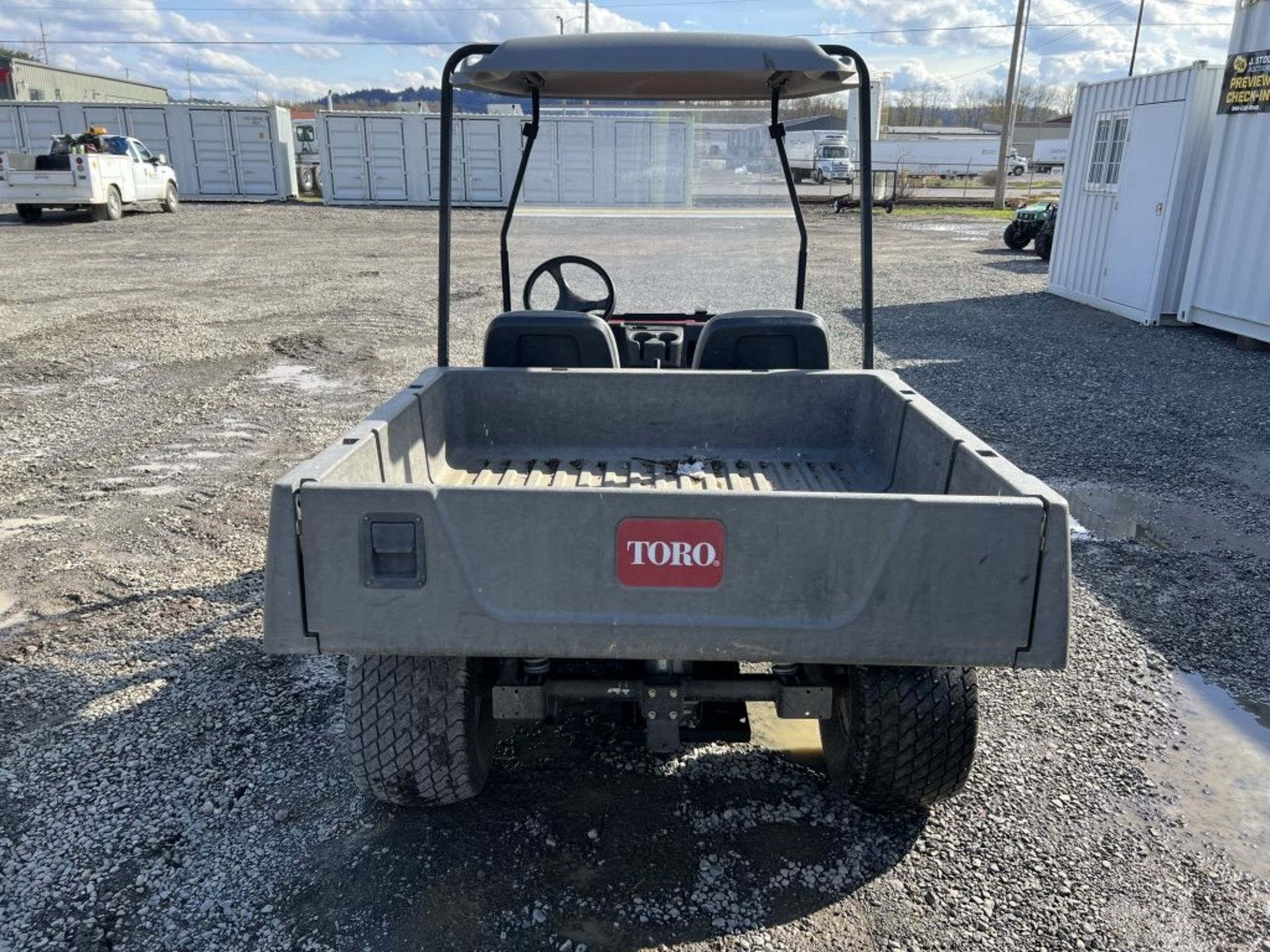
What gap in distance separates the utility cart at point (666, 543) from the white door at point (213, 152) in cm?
2772

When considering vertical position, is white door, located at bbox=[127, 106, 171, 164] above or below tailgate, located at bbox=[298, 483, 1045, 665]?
above

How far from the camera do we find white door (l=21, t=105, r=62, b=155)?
27.5 meters

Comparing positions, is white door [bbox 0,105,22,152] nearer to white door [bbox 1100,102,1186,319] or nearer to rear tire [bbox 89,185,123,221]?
rear tire [bbox 89,185,123,221]

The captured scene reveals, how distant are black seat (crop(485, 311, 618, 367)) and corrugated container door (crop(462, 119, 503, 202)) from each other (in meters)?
25.4

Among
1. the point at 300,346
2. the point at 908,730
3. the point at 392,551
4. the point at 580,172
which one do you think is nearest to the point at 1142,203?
the point at 580,172

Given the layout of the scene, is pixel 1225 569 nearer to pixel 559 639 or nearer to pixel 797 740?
pixel 797 740

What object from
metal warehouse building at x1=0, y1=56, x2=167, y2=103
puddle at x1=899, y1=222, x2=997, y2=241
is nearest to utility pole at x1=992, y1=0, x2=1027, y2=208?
puddle at x1=899, y1=222, x2=997, y2=241

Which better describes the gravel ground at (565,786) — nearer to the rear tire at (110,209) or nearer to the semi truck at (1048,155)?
the rear tire at (110,209)

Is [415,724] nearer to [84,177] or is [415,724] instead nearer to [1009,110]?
[84,177]

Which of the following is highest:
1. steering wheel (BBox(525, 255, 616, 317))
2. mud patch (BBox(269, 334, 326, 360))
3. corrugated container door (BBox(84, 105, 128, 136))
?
corrugated container door (BBox(84, 105, 128, 136))

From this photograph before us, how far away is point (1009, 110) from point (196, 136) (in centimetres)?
2453

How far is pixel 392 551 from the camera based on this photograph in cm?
211

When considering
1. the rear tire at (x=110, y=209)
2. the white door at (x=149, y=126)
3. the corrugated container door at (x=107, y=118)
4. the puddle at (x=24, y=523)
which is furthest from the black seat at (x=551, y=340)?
the corrugated container door at (x=107, y=118)

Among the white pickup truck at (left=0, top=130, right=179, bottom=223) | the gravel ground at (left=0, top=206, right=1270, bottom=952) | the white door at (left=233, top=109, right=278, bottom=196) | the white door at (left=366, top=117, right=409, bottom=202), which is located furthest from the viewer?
the white door at (left=366, top=117, right=409, bottom=202)
